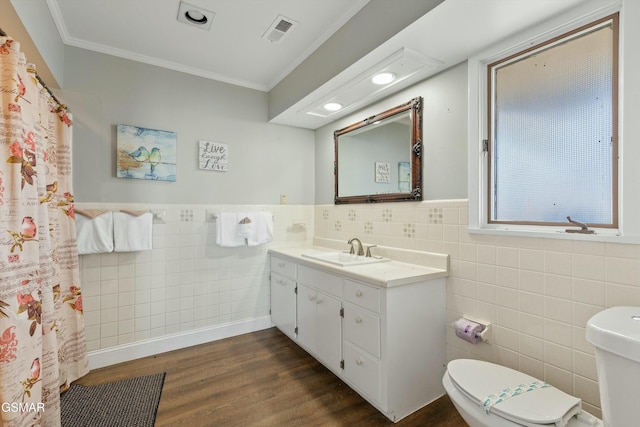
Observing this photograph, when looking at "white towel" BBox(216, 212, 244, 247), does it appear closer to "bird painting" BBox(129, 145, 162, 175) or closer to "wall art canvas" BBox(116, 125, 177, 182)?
"wall art canvas" BBox(116, 125, 177, 182)

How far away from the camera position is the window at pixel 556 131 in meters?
1.33

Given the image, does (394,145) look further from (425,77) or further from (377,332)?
(377,332)

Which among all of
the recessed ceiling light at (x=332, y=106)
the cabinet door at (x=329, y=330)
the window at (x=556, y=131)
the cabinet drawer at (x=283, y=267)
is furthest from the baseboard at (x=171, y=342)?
the window at (x=556, y=131)

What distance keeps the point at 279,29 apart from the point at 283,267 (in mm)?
1904

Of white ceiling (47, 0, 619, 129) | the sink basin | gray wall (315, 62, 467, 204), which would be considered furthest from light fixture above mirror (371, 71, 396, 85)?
the sink basin

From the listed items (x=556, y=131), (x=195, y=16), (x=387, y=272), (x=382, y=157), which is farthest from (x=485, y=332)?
(x=195, y=16)

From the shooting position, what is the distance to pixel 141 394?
1.94m

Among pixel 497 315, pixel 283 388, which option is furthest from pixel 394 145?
pixel 283 388

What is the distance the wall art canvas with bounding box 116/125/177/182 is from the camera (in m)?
2.34

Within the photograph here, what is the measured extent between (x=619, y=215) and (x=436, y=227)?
2.86 feet

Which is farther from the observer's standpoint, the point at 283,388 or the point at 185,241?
the point at 185,241

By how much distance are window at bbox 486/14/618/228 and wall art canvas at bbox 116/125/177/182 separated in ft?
7.88

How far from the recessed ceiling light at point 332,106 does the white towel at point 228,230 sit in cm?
126

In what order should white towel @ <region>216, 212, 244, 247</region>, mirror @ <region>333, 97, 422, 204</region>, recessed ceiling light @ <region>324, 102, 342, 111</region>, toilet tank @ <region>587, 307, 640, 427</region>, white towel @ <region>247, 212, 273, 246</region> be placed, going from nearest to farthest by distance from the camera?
toilet tank @ <region>587, 307, 640, 427</region>, mirror @ <region>333, 97, 422, 204</region>, recessed ceiling light @ <region>324, 102, 342, 111</region>, white towel @ <region>216, 212, 244, 247</region>, white towel @ <region>247, 212, 273, 246</region>
